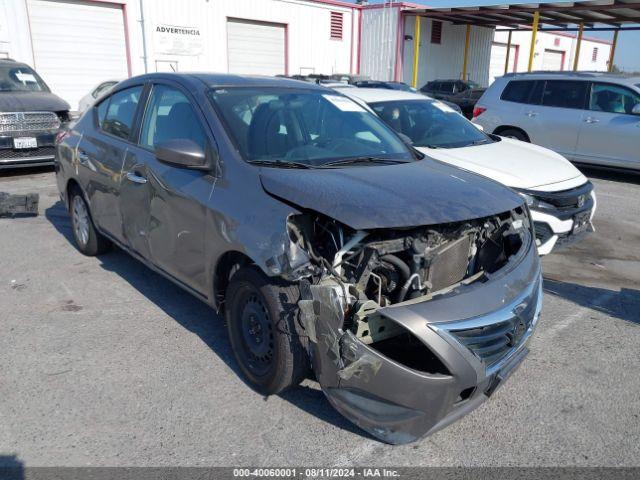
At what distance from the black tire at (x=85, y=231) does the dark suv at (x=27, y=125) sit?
445 cm

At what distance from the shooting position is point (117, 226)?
Answer: 15.1ft

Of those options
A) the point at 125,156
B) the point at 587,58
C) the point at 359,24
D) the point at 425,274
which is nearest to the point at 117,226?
the point at 125,156

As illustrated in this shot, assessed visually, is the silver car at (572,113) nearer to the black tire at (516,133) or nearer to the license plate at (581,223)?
the black tire at (516,133)

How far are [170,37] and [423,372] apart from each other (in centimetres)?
1881

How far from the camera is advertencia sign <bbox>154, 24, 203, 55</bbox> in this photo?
61.3 ft

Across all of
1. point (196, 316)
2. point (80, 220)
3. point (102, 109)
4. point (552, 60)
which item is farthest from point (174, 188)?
point (552, 60)

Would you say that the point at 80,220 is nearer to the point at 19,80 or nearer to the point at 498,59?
the point at 19,80

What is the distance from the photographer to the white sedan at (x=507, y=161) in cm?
531

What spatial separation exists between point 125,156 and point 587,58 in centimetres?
4181

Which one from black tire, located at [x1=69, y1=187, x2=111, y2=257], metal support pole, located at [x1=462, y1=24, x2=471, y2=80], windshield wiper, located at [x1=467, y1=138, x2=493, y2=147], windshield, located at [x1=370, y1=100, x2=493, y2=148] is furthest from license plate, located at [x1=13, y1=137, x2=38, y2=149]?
metal support pole, located at [x1=462, y1=24, x2=471, y2=80]

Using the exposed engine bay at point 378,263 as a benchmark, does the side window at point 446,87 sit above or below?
above

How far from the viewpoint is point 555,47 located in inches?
1403

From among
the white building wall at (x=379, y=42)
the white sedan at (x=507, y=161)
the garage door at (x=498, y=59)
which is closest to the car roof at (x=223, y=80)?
the white sedan at (x=507, y=161)

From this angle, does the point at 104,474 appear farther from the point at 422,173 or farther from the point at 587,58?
the point at 587,58
